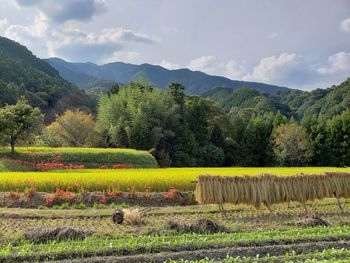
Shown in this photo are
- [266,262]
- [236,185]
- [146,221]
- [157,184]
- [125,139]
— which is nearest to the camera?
[266,262]

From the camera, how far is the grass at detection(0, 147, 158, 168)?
127ft

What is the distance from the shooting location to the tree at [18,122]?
37156 mm

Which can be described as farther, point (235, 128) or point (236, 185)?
point (235, 128)

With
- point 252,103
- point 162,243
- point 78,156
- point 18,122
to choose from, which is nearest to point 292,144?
point 78,156

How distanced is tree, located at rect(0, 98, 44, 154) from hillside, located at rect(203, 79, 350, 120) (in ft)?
208

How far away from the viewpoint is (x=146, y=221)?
1725cm

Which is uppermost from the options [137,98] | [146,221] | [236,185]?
[137,98]

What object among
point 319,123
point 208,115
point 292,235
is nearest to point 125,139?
point 208,115

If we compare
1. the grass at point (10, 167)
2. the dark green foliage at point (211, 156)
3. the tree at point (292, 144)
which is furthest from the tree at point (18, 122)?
the tree at point (292, 144)

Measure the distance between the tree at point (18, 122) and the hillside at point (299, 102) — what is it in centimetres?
6345

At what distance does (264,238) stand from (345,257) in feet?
10.5

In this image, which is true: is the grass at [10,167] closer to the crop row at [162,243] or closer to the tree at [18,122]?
the tree at [18,122]

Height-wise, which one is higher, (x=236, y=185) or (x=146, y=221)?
(x=236, y=185)

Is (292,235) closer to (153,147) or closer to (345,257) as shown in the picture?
(345,257)
